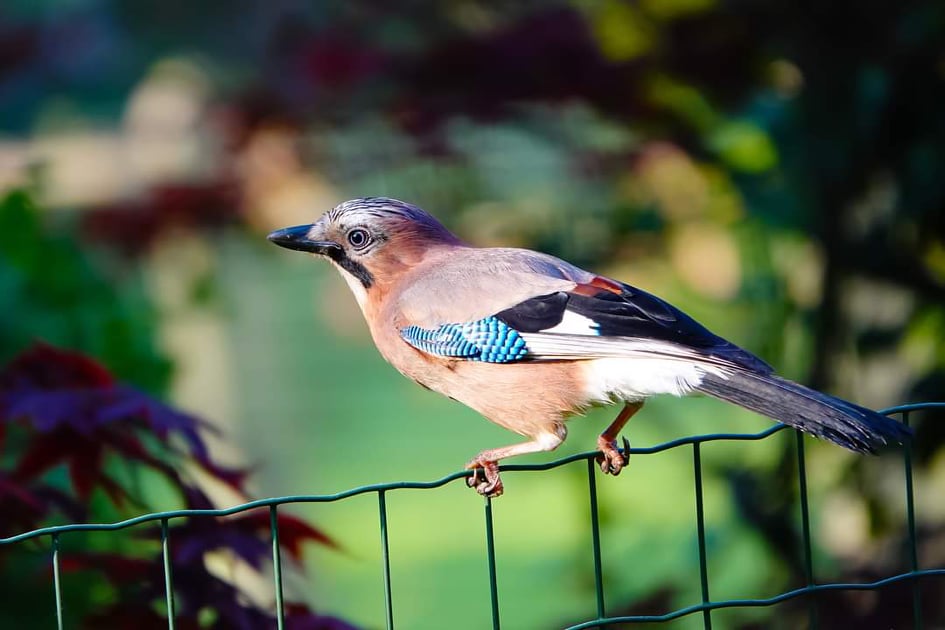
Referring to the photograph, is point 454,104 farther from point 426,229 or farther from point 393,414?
point 393,414

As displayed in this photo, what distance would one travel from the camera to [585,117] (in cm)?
357

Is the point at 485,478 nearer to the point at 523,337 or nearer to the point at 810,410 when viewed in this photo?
the point at 523,337

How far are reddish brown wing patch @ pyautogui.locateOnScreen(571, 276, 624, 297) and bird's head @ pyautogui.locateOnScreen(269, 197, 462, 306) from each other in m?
0.41

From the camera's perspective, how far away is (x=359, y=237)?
93.7 inches

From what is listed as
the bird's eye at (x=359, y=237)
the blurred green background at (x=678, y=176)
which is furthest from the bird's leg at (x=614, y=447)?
the blurred green background at (x=678, y=176)

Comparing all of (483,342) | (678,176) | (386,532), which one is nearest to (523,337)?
(483,342)

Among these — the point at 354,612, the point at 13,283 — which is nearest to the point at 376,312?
the point at 13,283

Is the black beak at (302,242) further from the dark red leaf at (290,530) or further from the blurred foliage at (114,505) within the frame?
the dark red leaf at (290,530)

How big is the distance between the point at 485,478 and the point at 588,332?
299 mm

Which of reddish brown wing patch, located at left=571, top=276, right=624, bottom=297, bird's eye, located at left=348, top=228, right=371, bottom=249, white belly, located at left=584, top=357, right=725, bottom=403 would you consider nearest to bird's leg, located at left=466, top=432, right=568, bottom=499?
white belly, located at left=584, top=357, right=725, bottom=403

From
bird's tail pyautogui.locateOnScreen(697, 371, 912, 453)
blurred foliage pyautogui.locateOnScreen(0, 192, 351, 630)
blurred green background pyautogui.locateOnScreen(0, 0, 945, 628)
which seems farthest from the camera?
blurred green background pyautogui.locateOnScreen(0, 0, 945, 628)

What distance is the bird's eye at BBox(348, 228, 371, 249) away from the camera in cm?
237

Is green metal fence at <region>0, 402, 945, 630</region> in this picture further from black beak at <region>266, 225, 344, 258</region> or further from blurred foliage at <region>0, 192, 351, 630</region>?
black beak at <region>266, 225, 344, 258</region>

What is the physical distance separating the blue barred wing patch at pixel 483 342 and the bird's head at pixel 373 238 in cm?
29
